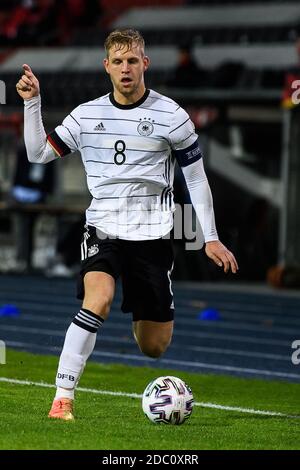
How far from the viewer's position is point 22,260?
26.3 metres

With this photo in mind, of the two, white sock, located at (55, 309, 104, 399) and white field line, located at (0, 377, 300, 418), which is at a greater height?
white sock, located at (55, 309, 104, 399)

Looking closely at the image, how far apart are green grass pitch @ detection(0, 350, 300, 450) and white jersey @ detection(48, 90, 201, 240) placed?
115cm

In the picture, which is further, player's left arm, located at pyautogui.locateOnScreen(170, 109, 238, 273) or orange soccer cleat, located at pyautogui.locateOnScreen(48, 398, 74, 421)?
player's left arm, located at pyautogui.locateOnScreen(170, 109, 238, 273)

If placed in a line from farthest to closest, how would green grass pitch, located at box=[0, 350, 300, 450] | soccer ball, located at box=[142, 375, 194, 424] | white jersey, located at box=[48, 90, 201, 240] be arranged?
white jersey, located at box=[48, 90, 201, 240] < soccer ball, located at box=[142, 375, 194, 424] < green grass pitch, located at box=[0, 350, 300, 450]

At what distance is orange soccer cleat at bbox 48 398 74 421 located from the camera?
770 centimetres

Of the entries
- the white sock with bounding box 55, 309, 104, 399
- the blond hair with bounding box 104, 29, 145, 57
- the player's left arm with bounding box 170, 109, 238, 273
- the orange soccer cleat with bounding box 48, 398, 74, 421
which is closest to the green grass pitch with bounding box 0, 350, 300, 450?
the orange soccer cleat with bounding box 48, 398, 74, 421

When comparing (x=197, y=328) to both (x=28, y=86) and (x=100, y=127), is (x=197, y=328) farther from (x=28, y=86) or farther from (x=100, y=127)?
(x=28, y=86)

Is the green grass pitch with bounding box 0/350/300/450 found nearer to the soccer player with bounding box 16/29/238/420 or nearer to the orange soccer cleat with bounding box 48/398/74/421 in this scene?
the orange soccer cleat with bounding box 48/398/74/421

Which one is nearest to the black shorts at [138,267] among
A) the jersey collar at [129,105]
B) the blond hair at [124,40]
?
the jersey collar at [129,105]

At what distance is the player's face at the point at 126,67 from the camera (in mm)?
7922

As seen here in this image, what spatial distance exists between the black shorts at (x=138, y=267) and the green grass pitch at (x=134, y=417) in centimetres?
66

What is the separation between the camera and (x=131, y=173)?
8.08 m
